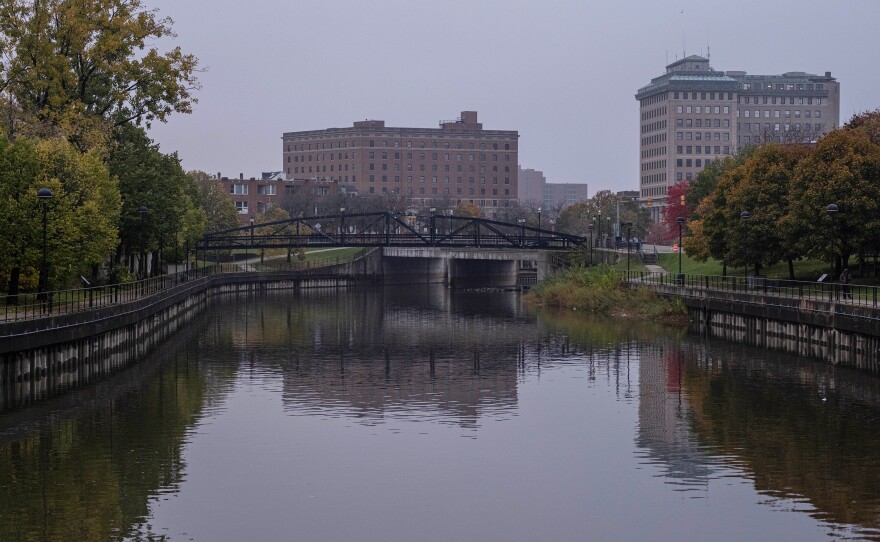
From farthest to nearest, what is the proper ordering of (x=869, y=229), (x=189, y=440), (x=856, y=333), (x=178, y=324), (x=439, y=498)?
(x=178, y=324)
(x=869, y=229)
(x=856, y=333)
(x=189, y=440)
(x=439, y=498)

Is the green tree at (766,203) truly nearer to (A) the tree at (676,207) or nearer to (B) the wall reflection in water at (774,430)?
(B) the wall reflection in water at (774,430)

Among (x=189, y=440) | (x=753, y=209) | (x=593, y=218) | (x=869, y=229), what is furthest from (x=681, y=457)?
(x=593, y=218)

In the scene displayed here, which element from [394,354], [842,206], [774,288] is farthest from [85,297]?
[842,206]

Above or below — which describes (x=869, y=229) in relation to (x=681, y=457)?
above

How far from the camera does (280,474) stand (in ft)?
101

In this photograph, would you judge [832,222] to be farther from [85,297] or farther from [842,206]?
[85,297]

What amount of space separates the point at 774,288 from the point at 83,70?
1630 inches

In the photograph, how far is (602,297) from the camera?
3452 inches

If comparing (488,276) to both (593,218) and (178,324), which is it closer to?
(593,218)

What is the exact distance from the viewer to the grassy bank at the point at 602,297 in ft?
261

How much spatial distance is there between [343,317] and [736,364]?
3846cm

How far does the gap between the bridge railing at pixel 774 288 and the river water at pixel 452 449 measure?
168 inches

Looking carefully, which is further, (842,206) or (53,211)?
(842,206)

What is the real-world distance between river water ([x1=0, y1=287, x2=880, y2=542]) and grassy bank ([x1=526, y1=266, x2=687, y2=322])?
18.7m
